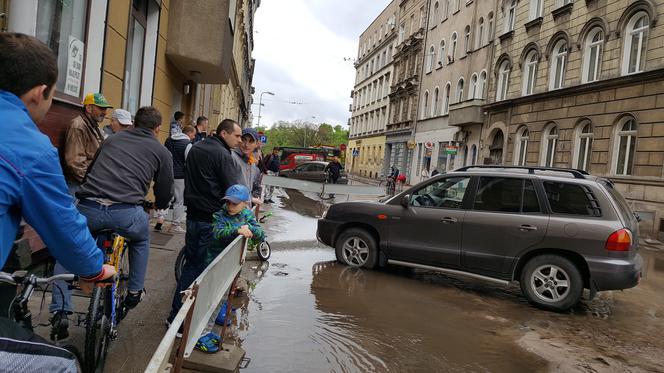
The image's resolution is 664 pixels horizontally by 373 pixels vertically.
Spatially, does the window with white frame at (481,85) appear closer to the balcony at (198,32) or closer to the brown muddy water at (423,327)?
the balcony at (198,32)

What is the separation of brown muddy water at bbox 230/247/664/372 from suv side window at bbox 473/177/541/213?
1238 mm

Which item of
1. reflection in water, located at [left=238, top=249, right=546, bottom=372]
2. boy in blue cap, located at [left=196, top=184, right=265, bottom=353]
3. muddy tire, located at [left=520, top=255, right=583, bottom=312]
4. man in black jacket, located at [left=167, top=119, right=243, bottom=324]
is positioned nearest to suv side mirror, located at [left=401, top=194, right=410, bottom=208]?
reflection in water, located at [left=238, top=249, right=546, bottom=372]

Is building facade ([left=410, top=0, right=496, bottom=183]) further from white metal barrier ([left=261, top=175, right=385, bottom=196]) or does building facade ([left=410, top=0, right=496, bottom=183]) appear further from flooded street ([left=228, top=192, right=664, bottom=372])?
flooded street ([left=228, top=192, right=664, bottom=372])

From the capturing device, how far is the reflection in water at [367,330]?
4.55m

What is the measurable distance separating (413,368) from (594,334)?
8.54ft

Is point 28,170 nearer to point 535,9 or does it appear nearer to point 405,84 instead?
point 535,9

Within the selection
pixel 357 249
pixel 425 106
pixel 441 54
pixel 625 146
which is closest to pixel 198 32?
pixel 357 249

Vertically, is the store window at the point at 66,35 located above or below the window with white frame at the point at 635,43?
below

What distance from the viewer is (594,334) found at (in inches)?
230

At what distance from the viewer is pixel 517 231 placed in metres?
6.94

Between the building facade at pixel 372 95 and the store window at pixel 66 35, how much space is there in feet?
145

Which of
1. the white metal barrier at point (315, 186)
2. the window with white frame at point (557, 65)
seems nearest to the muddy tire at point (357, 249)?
the white metal barrier at point (315, 186)

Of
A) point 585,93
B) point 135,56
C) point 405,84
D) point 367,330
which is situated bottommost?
point 367,330

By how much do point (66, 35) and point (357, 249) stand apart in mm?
5032
